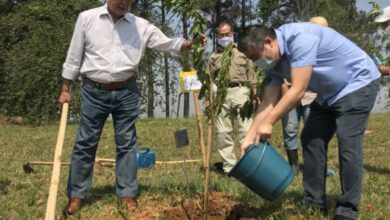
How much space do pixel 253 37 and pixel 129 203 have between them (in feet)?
6.11

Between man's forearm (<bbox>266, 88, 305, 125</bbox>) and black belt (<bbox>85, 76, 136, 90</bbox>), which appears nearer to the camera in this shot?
man's forearm (<bbox>266, 88, 305, 125</bbox>)

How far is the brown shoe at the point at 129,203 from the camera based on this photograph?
433 cm

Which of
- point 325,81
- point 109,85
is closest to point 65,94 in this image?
point 109,85

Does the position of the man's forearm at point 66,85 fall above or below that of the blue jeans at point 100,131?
above

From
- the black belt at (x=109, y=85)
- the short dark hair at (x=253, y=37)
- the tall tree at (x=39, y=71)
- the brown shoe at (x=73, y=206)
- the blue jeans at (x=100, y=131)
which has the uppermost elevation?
the short dark hair at (x=253, y=37)

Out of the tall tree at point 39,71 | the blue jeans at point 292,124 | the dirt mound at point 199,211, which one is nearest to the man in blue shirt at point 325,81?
the dirt mound at point 199,211

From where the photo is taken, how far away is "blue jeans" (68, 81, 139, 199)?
4324 mm

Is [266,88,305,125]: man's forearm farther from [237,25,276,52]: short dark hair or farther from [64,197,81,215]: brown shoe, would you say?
[64,197,81,215]: brown shoe

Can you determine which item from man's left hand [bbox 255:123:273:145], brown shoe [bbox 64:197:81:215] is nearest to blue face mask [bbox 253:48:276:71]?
man's left hand [bbox 255:123:273:145]

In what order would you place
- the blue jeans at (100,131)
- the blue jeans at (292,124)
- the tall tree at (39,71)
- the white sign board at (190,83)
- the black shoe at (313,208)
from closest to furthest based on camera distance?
the black shoe at (313,208) → the blue jeans at (100,131) → the white sign board at (190,83) → the blue jeans at (292,124) → the tall tree at (39,71)

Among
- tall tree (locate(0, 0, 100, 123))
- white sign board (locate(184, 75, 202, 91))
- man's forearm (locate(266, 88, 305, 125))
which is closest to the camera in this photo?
man's forearm (locate(266, 88, 305, 125))

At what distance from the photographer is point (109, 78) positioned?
13.9 feet

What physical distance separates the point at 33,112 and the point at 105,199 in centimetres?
1142

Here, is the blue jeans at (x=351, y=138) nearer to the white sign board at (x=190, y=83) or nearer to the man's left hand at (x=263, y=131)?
the man's left hand at (x=263, y=131)
